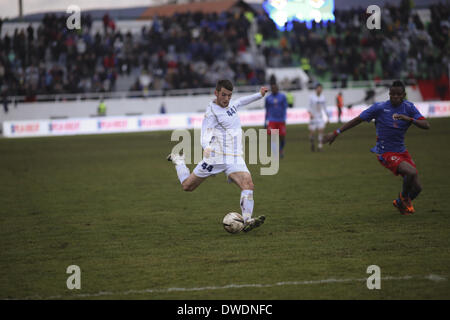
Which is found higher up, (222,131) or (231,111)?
(231,111)

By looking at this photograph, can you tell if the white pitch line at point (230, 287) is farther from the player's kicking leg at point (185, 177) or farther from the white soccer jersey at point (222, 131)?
the player's kicking leg at point (185, 177)

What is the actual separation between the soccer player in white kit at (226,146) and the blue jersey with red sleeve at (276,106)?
1048cm

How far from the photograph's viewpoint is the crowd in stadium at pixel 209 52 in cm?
3994

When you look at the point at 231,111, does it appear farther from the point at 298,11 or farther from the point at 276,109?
the point at 298,11

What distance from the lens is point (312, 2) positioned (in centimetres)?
4222

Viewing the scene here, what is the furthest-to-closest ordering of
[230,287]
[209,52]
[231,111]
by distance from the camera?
[209,52] < [231,111] < [230,287]

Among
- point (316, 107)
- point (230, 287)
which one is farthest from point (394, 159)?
point (316, 107)

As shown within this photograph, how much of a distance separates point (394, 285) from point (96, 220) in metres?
5.80

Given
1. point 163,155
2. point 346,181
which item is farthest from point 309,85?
point 346,181

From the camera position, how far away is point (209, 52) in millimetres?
42156

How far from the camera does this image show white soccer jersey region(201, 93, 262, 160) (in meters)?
8.99

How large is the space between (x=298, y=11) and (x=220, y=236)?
3672 centimetres
